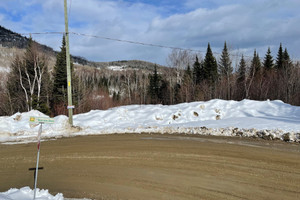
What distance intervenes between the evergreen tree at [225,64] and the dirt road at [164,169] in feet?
149

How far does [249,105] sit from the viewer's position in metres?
18.4

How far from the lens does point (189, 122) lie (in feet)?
51.8

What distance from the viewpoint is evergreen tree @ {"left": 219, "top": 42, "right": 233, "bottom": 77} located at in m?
52.2

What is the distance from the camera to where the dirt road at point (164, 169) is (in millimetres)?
5207

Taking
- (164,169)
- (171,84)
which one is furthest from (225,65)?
(164,169)

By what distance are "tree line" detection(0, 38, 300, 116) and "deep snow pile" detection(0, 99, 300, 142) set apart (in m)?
12.0

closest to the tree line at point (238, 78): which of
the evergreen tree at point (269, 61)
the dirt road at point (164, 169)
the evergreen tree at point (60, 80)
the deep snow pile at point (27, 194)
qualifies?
the evergreen tree at point (269, 61)

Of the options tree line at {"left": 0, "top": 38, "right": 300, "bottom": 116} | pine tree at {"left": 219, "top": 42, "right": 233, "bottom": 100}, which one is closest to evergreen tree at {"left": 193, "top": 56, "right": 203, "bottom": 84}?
tree line at {"left": 0, "top": 38, "right": 300, "bottom": 116}

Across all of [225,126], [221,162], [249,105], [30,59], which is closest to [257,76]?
[249,105]

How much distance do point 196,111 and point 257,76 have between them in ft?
113

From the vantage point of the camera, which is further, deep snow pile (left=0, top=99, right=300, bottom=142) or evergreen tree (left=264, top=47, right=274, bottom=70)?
evergreen tree (left=264, top=47, right=274, bottom=70)

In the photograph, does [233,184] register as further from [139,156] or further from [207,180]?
[139,156]

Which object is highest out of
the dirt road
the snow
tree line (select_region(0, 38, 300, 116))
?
tree line (select_region(0, 38, 300, 116))

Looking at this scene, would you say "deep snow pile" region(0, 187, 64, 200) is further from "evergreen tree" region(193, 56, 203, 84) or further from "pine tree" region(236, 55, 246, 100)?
"evergreen tree" region(193, 56, 203, 84)
